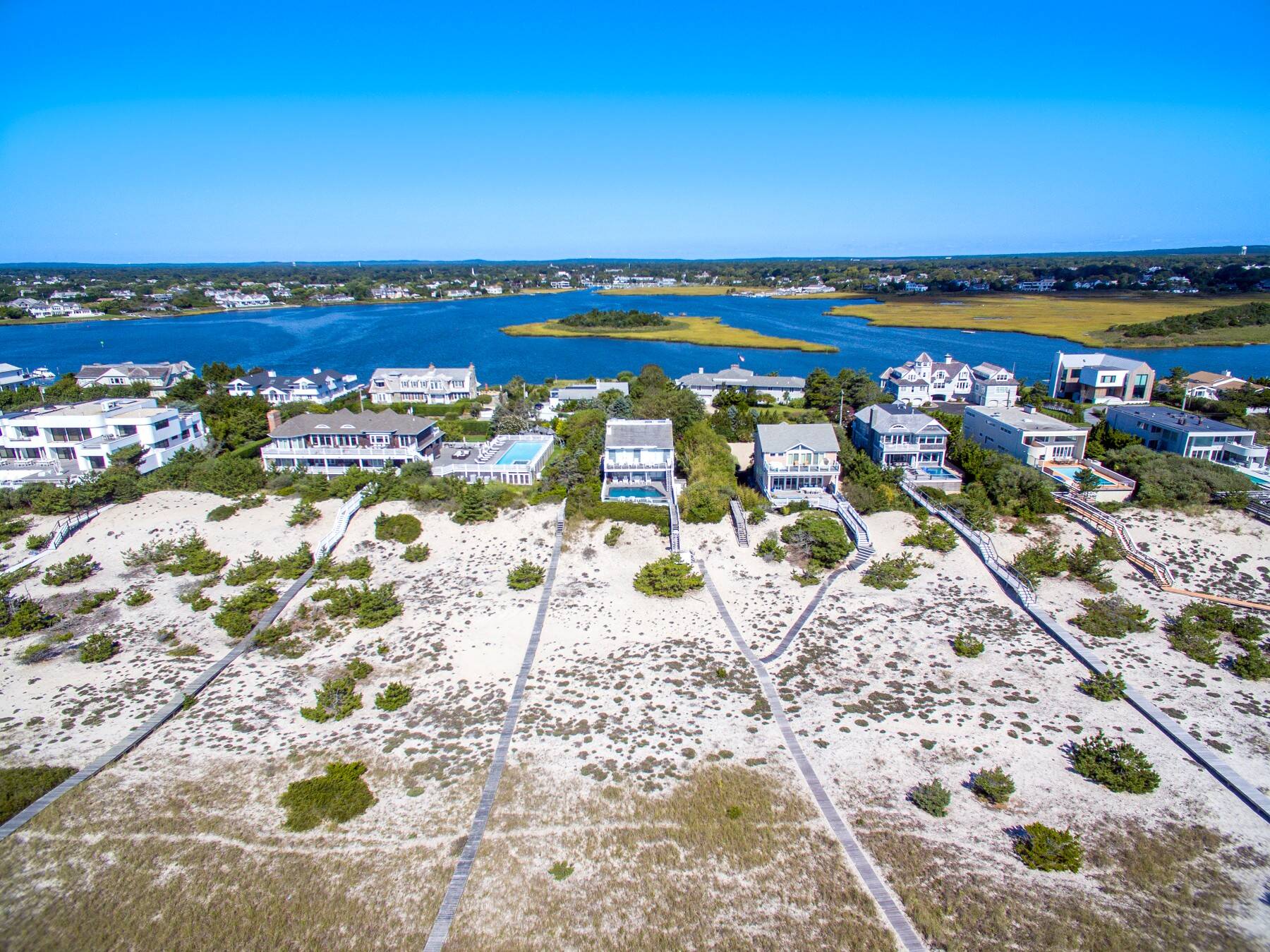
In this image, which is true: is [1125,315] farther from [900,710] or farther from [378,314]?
[378,314]

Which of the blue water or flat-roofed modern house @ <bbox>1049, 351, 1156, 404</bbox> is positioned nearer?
flat-roofed modern house @ <bbox>1049, 351, 1156, 404</bbox>

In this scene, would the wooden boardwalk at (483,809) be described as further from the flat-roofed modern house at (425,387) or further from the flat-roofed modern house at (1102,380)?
the flat-roofed modern house at (1102,380)

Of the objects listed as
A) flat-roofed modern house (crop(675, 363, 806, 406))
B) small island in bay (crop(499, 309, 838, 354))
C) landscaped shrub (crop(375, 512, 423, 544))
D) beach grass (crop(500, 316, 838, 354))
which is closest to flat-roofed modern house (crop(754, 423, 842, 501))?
landscaped shrub (crop(375, 512, 423, 544))

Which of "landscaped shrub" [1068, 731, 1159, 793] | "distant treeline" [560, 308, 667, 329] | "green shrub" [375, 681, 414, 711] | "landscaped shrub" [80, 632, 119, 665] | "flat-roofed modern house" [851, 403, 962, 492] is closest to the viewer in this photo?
"landscaped shrub" [1068, 731, 1159, 793]

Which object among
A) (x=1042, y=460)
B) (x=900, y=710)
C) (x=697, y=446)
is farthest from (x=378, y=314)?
(x=900, y=710)

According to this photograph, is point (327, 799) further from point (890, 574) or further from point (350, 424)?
point (350, 424)

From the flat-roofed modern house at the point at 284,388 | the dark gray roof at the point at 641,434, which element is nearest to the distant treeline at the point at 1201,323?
the dark gray roof at the point at 641,434

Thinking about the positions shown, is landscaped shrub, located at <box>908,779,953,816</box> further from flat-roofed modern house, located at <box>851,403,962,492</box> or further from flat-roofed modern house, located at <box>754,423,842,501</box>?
flat-roofed modern house, located at <box>851,403,962,492</box>
